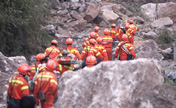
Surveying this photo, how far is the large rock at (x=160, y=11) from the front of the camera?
25531 mm

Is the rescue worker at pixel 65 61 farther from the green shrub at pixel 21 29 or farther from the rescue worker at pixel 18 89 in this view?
the green shrub at pixel 21 29

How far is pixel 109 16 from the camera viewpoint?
771 inches

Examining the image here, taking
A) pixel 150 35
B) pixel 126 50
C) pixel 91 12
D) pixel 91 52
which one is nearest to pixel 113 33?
pixel 126 50

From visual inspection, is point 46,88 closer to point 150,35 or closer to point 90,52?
point 90,52

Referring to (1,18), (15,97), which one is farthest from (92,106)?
(1,18)

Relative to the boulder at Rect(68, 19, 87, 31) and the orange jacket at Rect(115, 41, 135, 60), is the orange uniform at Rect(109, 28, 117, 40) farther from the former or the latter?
the boulder at Rect(68, 19, 87, 31)

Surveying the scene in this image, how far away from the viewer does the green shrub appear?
39.2ft

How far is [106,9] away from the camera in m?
20.5

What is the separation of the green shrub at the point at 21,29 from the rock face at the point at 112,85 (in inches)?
286

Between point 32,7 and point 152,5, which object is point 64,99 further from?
point 152,5

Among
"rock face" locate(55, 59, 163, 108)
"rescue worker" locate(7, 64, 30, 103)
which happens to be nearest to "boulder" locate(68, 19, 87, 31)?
"rock face" locate(55, 59, 163, 108)

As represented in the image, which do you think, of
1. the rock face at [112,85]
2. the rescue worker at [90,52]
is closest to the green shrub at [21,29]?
the rescue worker at [90,52]

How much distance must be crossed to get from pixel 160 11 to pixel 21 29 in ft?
57.2

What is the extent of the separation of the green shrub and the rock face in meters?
7.26
